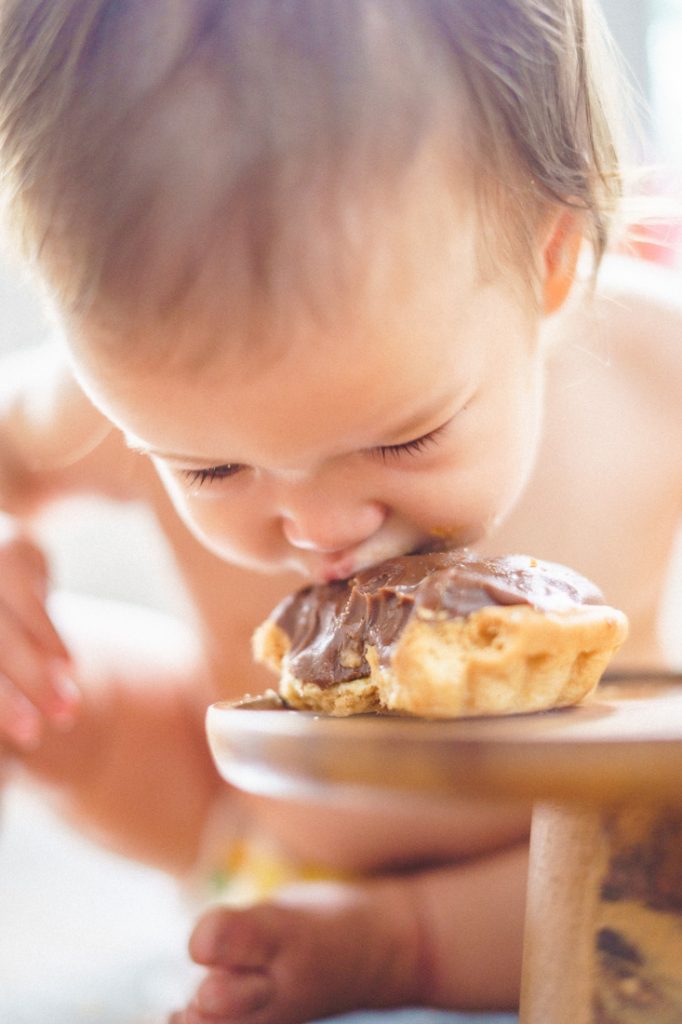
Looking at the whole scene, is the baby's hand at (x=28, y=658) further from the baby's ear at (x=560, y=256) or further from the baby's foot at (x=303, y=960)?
the baby's ear at (x=560, y=256)

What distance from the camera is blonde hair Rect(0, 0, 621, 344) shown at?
54 cm

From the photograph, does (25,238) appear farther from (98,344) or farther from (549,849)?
(549,849)

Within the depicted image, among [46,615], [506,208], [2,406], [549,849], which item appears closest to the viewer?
[549,849]

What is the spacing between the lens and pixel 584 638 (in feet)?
1.76

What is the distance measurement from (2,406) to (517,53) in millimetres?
583

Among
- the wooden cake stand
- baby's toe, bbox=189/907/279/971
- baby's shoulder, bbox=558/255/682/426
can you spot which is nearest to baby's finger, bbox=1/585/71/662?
baby's toe, bbox=189/907/279/971

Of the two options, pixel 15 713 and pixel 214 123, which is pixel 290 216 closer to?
pixel 214 123

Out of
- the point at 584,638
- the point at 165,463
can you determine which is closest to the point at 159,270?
the point at 165,463

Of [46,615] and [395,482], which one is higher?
[395,482]

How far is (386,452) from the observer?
2.05 feet

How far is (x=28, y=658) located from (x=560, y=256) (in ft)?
1.66

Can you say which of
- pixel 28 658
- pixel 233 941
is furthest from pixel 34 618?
pixel 233 941

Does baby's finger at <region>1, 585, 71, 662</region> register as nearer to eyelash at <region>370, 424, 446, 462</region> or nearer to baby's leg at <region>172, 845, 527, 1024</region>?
baby's leg at <region>172, 845, 527, 1024</region>

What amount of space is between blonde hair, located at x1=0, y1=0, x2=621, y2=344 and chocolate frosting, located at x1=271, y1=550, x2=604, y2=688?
17 cm
